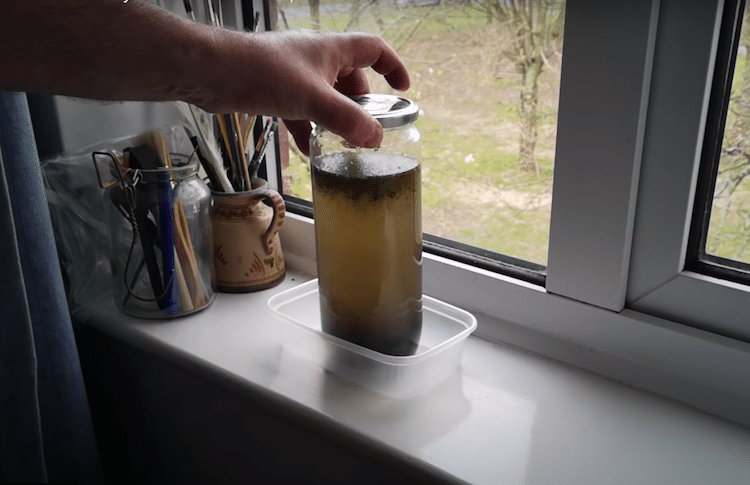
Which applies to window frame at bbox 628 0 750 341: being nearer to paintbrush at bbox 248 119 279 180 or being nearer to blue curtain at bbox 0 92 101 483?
paintbrush at bbox 248 119 279 180

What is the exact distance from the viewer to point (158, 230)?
802 millimetres

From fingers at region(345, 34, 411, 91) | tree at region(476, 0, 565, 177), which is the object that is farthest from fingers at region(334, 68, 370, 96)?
tree at region(476, 0, 565, 177)

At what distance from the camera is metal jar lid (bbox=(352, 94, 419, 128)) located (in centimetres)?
58

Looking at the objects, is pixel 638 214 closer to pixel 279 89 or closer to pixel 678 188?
pixel 678 188

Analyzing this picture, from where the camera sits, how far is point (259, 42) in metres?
0.56

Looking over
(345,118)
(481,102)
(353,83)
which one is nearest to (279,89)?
(345,118)

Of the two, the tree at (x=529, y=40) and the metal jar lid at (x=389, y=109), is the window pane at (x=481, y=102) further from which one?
the metal jar lid at (x=389, y=109)

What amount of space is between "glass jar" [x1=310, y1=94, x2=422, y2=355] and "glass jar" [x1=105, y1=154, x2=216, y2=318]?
215mm

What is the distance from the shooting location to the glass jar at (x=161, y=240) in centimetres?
79

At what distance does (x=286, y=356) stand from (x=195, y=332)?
0.13 m

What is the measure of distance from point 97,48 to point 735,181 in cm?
56

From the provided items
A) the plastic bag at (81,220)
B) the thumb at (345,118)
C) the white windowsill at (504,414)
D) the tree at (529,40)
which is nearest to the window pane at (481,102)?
the tree at (529,40)

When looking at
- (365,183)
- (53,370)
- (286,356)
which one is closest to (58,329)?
(53,370)

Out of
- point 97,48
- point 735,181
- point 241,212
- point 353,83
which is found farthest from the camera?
point 241,212
